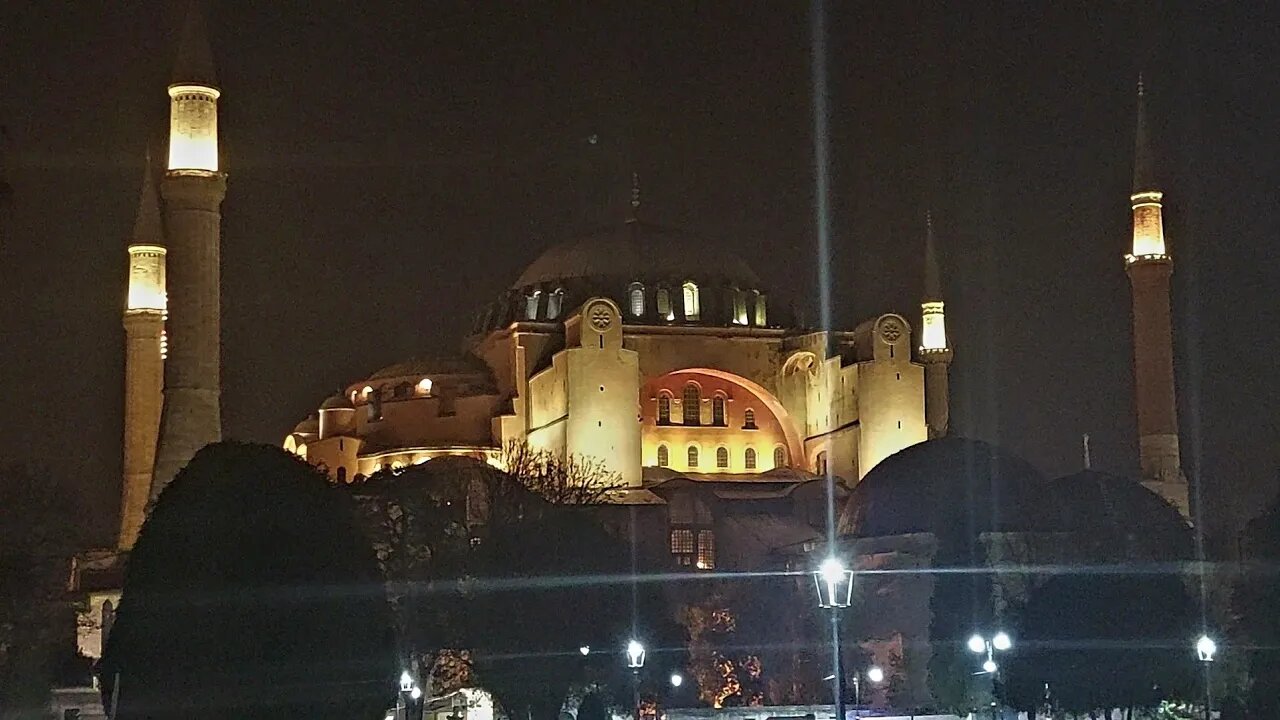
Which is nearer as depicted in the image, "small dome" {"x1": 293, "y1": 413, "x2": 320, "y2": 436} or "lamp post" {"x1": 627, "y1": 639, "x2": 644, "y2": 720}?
"lamp post" {"x1": 627, "y1": 639, "x2": 644, "y2": 720}

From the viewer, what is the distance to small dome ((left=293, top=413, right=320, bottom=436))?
216ft

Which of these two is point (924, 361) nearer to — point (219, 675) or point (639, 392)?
point (639, 392)

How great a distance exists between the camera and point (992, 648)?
1496 inches

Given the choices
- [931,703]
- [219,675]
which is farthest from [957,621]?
[219,675]

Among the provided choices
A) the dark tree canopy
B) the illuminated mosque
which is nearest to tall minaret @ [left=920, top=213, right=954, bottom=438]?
the illuminated mosque

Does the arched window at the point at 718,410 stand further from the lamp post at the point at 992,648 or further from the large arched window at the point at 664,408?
the lamp post at the point at 992,648

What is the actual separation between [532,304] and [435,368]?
4141 millimetres

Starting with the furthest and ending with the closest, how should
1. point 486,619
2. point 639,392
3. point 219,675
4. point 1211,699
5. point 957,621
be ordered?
point 639,392 < point 957,621 < point 1211,699 < point 486,619 < point 219,675

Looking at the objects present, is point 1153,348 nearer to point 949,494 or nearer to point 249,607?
point 949,494

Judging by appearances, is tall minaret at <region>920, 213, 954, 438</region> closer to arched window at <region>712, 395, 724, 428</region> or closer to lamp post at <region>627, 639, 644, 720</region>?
arched window at <region>712, 395, 724, 428</region>

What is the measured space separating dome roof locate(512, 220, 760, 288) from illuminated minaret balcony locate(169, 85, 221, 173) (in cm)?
2353

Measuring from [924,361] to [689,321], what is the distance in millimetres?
7142

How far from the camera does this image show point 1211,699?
36.6 metres

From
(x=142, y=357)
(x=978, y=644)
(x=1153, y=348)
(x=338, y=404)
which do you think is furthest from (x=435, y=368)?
(x=978, y=644)
